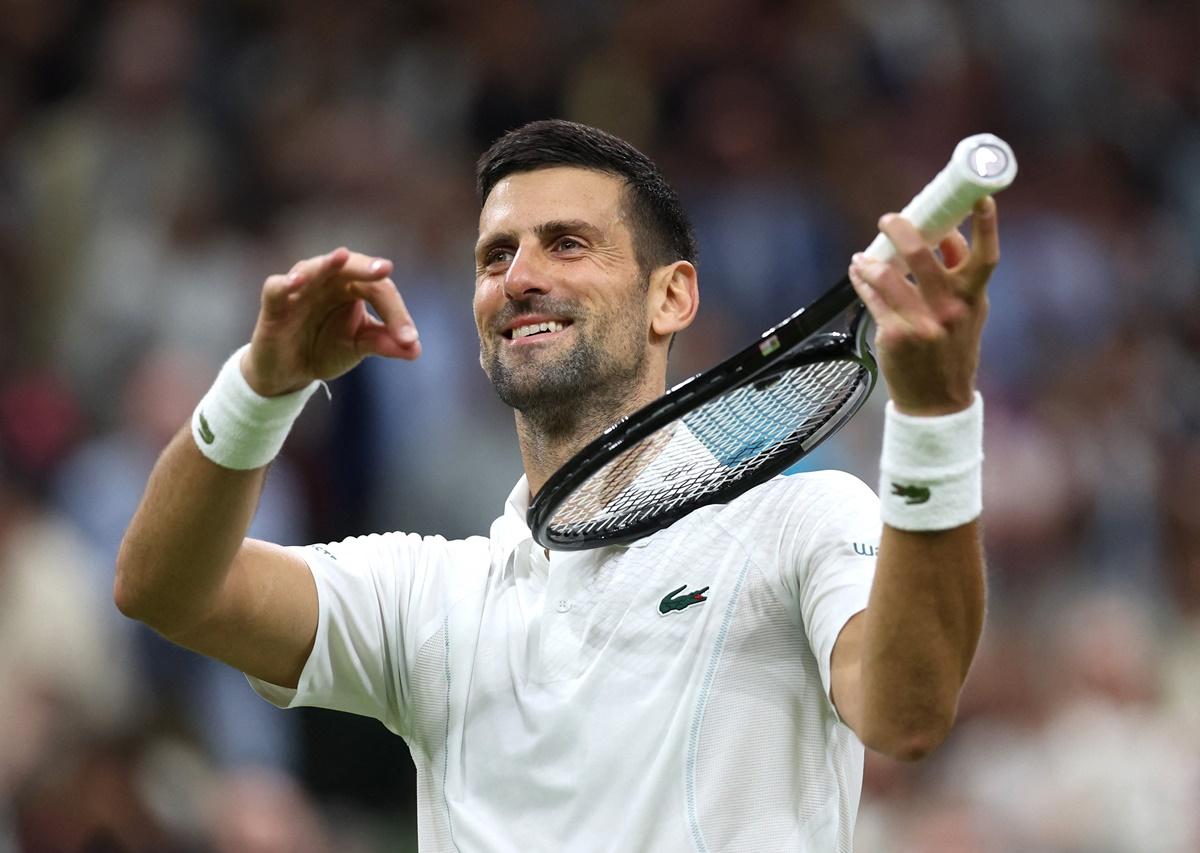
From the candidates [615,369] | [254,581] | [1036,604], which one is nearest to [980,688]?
[1036,604]

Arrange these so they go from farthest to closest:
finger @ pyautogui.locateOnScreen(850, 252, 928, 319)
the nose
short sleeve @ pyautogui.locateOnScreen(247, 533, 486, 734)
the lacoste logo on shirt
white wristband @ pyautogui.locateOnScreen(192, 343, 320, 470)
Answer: the nose < short sleeve @ pyautogui.locateOnScreen(247, 533, 486, 734) < the lacoste logo on shirt < white wristband @ pyautogui.locateOnScreen(192, 343, 320, 470) < finger @ pyautogui.locateOnScreen(850, 252, 928, 319)

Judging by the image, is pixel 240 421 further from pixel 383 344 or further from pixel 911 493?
pixel 911 493

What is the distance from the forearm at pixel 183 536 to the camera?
3.01 m

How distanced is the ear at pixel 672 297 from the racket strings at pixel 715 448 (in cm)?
56

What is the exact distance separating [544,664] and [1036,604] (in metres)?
3.82

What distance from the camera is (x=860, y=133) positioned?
322 inches

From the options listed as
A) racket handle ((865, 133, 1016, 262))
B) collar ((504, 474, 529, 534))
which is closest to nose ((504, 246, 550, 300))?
collar ((504, 474, 529, 534))

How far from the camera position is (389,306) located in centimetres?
281

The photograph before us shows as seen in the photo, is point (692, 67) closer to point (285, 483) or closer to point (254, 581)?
point (285, 483)

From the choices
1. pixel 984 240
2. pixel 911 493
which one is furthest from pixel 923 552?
pixel 984 240

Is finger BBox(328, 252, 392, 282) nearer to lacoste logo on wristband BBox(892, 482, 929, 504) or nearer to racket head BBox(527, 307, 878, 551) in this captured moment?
racket head BBox(527, 307, 878, 551)

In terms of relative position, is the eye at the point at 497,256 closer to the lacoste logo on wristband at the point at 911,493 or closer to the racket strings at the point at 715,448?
the racket strings at the point at 715,448

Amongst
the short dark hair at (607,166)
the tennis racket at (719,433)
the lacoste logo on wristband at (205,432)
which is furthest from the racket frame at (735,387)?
the short dark hair at (607,166)

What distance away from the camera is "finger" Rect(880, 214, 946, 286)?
2299 mm
